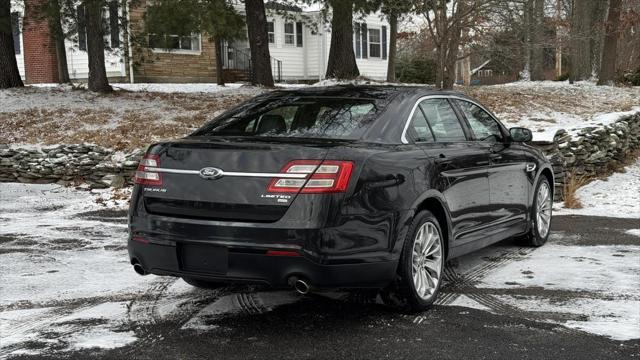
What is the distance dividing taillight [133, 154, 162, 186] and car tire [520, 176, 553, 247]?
3961mm

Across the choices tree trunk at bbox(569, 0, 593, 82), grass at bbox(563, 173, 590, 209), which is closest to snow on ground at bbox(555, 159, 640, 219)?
grass at bbox(563, 173, 590, 209)

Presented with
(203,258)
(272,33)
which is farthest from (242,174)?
(272,33)

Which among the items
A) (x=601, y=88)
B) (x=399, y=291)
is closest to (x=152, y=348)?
(x=399, y=291)

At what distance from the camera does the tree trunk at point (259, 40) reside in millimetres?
17672

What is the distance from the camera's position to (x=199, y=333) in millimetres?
4523

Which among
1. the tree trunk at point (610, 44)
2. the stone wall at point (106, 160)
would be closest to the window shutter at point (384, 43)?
the tree trunk at point (610, 44)

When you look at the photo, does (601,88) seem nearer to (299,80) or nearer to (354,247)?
(299,80)

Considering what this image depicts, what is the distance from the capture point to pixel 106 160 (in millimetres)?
11422

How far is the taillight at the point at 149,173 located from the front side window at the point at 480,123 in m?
2.75

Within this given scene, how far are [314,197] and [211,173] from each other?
692 mm

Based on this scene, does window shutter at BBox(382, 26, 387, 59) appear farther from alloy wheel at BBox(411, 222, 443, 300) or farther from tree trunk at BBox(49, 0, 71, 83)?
alloy wheel at BBox(411, 222, 443, 300)

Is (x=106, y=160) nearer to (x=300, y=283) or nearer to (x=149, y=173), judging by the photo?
(x=149, y=173)

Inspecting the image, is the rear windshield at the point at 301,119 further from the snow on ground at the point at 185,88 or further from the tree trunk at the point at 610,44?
the tree trunk at the point at 610,44

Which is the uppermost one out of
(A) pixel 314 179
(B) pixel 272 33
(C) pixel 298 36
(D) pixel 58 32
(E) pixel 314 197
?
(B) pixel 272 33
